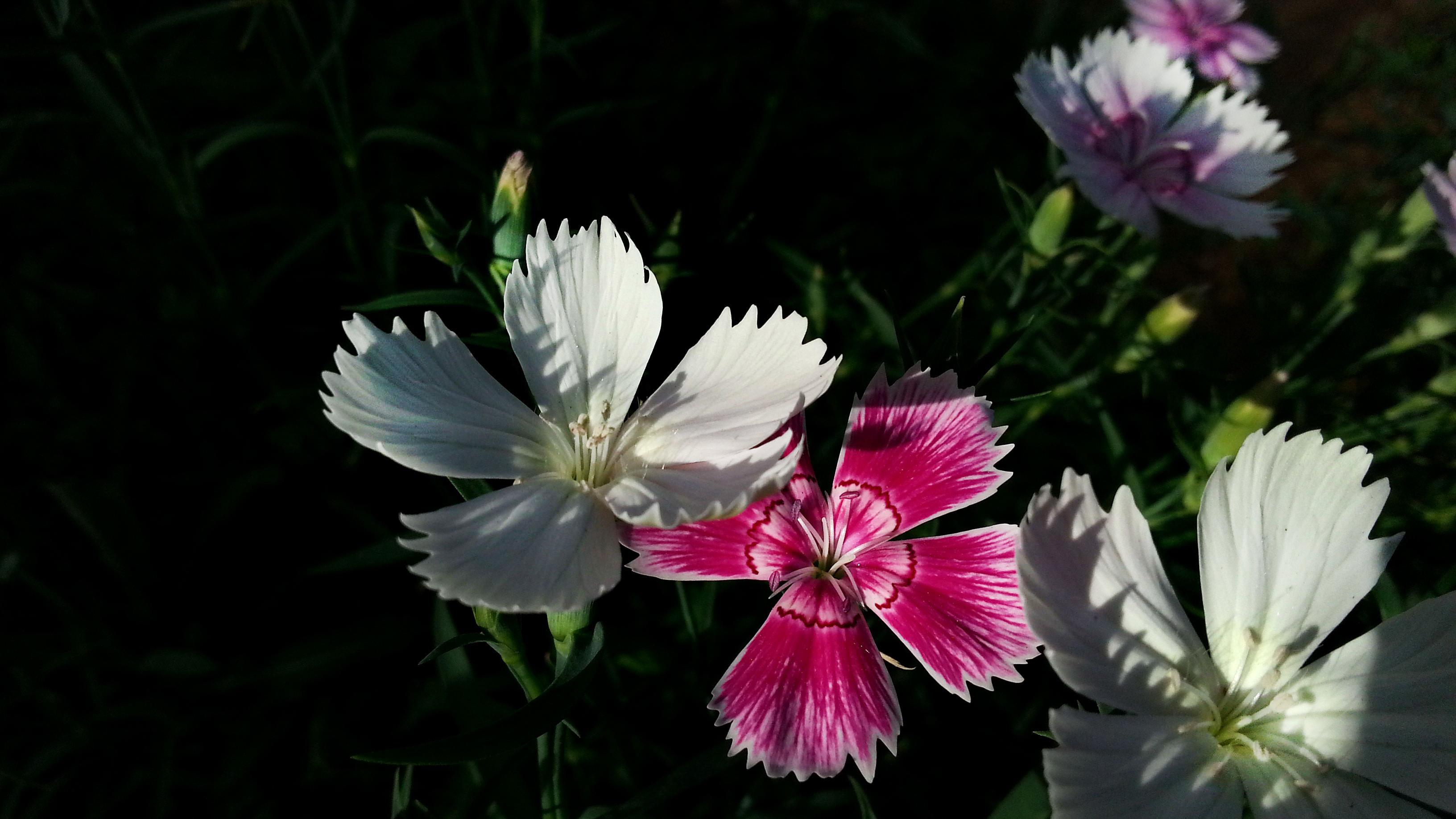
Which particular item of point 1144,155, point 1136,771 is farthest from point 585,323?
point 1144,155

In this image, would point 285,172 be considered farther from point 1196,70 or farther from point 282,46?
point 1196,70

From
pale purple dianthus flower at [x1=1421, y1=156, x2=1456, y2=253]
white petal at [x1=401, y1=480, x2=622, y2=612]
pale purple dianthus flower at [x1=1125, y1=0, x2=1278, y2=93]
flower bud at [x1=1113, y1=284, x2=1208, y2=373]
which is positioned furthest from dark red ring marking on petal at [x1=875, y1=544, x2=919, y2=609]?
pale purple dianthus flower at [x1=1125, y1=0, x2=1278, y2=93]

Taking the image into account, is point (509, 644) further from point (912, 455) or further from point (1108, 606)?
point (1108, 606)

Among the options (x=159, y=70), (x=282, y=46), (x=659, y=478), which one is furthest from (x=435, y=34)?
(x=659, y=478)

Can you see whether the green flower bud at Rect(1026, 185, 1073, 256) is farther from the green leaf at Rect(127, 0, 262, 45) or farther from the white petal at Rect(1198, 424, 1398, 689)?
the green leaf at Rect(127, 0, 262, 45)

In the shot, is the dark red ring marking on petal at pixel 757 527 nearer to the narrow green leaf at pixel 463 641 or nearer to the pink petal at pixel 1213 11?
the narrow green leaf at pixel 463 641

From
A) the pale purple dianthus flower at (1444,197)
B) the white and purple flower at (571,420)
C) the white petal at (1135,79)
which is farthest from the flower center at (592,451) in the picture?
the pale purple dianthus flower at (1444,197)

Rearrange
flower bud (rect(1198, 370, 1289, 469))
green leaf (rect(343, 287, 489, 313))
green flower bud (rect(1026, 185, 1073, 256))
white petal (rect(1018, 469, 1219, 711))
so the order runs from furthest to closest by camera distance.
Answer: green flower bud (rect(1026, 185, 1073, 256)) < flower bud (rect(1198, 370, 1289, 469)) < green leaf (rect(343, 287, 489, 313)) < white petal (rect(1018, 469, 1219, 711))
